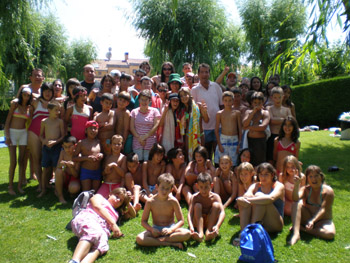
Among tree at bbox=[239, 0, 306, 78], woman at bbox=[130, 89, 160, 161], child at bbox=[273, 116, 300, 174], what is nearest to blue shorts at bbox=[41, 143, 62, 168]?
woman at bbox=[130, 89, 160, 161]

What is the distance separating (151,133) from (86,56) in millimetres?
29925

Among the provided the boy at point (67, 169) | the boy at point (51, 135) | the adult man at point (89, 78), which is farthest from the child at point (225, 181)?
the adult man at point (89, 78)

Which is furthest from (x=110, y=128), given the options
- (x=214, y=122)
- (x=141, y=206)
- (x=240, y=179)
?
(x=240, y=179)

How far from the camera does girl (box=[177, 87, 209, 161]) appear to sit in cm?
533

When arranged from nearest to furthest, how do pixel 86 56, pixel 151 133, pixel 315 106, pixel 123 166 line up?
pixel 123 166 → pixel 151 133 → pixel 315 106 → pixel 86 56

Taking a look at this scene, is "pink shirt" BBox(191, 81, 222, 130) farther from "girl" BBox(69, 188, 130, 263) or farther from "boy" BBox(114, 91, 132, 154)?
"girl" BBox(69, 188, 130, 263)

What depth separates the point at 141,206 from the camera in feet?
15.9

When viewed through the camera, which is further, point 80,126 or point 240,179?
point 80,126

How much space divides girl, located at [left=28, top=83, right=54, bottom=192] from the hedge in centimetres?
1406

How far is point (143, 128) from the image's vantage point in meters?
5.43

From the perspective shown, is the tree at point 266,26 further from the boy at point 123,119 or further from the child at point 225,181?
the child at point 225,181

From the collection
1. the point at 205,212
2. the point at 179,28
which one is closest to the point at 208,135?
the point at 205,212

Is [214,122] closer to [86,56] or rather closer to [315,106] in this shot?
[315,106]

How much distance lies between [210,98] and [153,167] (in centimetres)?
184
